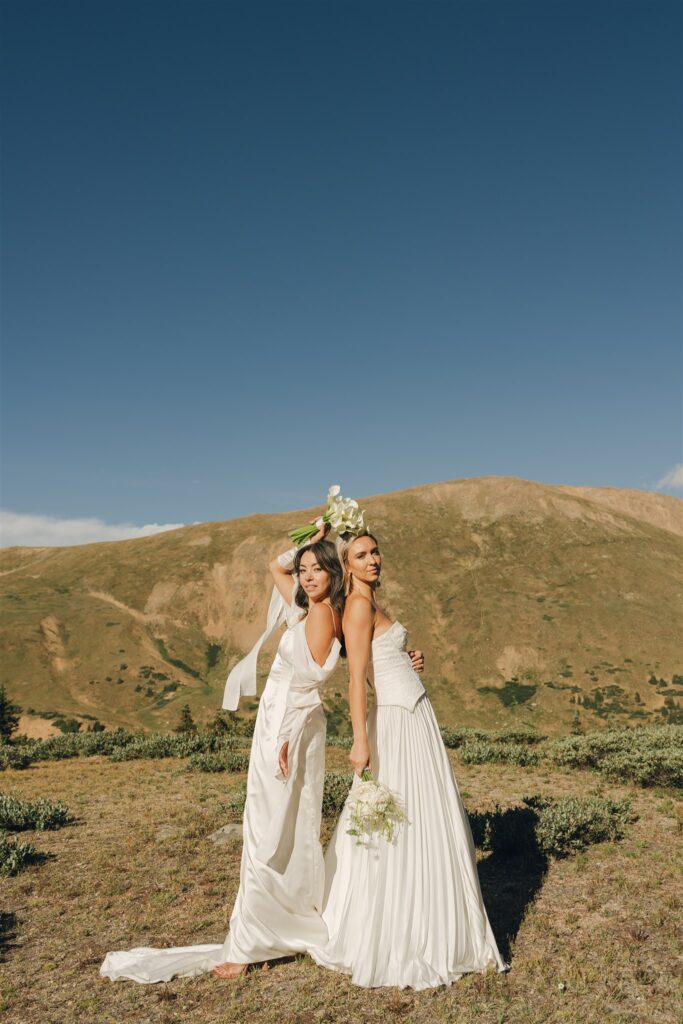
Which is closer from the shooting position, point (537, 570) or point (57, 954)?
point (57, 954)

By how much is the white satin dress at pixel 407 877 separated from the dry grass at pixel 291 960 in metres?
0.16

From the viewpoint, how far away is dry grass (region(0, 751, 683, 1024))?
416 cm

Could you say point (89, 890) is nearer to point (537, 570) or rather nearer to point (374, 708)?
point (374, 708)

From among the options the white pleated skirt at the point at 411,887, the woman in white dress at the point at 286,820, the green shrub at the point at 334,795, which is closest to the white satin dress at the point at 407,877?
the white pleated skirt at the point at 411,887

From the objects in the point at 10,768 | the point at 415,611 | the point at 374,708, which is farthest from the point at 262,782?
the point at 415,611

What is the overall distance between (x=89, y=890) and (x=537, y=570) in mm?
68599

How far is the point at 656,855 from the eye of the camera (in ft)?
23.3

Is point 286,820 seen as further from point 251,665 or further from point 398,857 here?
point 251,665

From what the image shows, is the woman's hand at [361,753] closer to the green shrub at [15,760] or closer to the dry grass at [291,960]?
the dry grass at [291,960]

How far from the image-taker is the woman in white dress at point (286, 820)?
4664mm

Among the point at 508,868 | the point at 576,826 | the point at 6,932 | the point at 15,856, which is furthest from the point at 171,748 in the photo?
the point at 576,826

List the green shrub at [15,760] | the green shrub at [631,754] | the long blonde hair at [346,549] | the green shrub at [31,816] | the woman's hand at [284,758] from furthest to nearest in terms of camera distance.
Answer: the green shrub at [15,760] < the green shrub at [631,754] < the green shrub at [31,816] < the long blonde hair at [346,549] < the woman's hand at [284,758]

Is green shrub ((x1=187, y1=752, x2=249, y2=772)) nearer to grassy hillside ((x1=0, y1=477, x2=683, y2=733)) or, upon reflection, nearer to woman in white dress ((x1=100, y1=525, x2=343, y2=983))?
woman in white dress ((x1=100, y1=525, x2=343, y2=983))

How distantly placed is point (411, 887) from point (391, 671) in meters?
1.45
